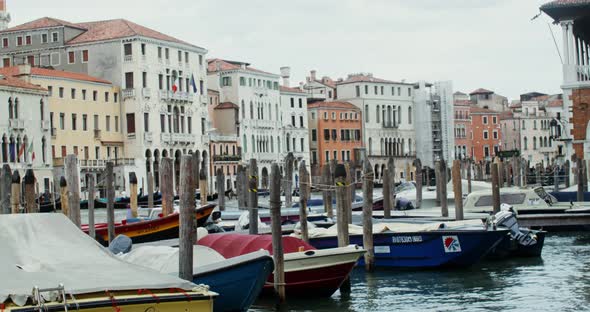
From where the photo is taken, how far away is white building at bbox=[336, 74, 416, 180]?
73562mm

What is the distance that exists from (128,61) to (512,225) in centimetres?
3708

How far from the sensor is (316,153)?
70938 mm

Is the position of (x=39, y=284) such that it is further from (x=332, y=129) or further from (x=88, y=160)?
(x=332, y=129)

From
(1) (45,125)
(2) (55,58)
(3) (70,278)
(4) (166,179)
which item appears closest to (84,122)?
(1) (45,125)

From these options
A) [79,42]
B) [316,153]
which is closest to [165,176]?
[79,42]

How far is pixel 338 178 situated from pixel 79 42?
38.9 m

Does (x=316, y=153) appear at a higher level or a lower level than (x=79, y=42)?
lower

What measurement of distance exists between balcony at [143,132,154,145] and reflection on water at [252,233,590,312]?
119 ft

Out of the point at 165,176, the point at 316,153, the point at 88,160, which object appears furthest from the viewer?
the point at 316,153

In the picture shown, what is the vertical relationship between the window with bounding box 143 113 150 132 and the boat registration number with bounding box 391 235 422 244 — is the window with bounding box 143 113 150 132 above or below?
above

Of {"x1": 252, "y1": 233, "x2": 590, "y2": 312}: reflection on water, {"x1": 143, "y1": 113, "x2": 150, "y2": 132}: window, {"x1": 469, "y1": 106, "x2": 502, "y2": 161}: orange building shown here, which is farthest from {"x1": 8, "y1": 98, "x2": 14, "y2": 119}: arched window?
{"x1": 469, "y1": 106, "x2": 502, "y2": 161}: orange building

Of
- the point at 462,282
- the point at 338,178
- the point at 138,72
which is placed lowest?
the point at 462,282

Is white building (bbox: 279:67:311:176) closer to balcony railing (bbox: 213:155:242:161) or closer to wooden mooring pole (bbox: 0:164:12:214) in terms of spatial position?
balcony railing (bbox: 213:155:242:161)

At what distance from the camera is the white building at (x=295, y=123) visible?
219 ft
